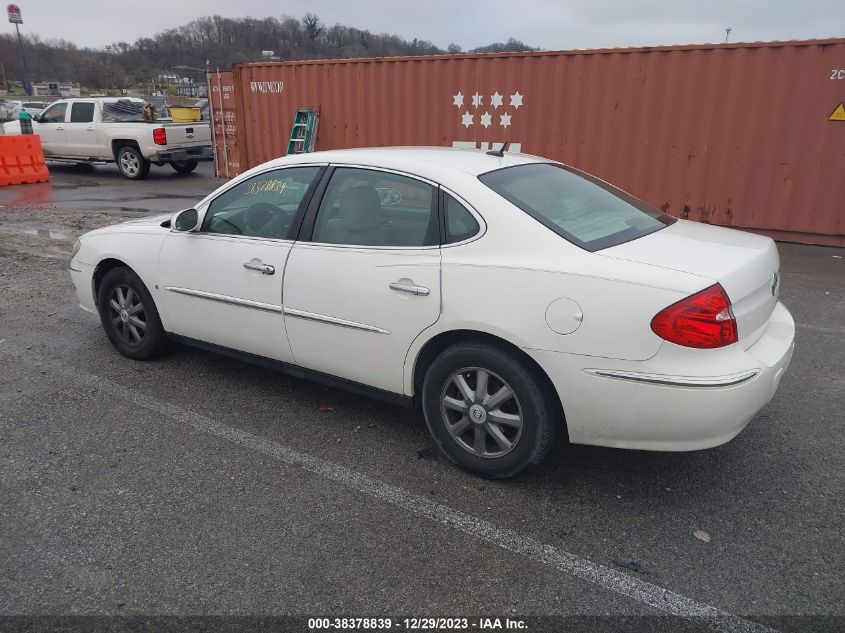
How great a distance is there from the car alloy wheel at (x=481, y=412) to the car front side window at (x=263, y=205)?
1.33m

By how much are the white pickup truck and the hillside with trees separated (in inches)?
495

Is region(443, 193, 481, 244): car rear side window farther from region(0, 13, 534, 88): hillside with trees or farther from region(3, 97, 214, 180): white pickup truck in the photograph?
region(0, 13, 534, 88): hillside with trees

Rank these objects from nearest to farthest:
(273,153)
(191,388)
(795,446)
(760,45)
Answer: (795,446) < (191,388) < (760,45) < (273,153)

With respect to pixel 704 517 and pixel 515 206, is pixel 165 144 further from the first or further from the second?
pixel 704 517

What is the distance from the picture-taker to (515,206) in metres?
3.05

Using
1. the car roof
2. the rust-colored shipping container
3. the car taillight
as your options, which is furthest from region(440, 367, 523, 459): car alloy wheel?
the rust-colored shipping container

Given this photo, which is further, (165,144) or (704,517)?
(165,144)

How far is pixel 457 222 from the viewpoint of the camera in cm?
313

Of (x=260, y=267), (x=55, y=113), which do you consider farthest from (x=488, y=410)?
(x=55, y=113)

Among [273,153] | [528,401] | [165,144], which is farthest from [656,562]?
[165,144]

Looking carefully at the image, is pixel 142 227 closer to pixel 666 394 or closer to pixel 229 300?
pixel 229 300

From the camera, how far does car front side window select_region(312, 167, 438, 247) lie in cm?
325

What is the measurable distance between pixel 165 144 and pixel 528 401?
578 inches

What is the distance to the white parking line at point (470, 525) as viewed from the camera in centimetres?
233
